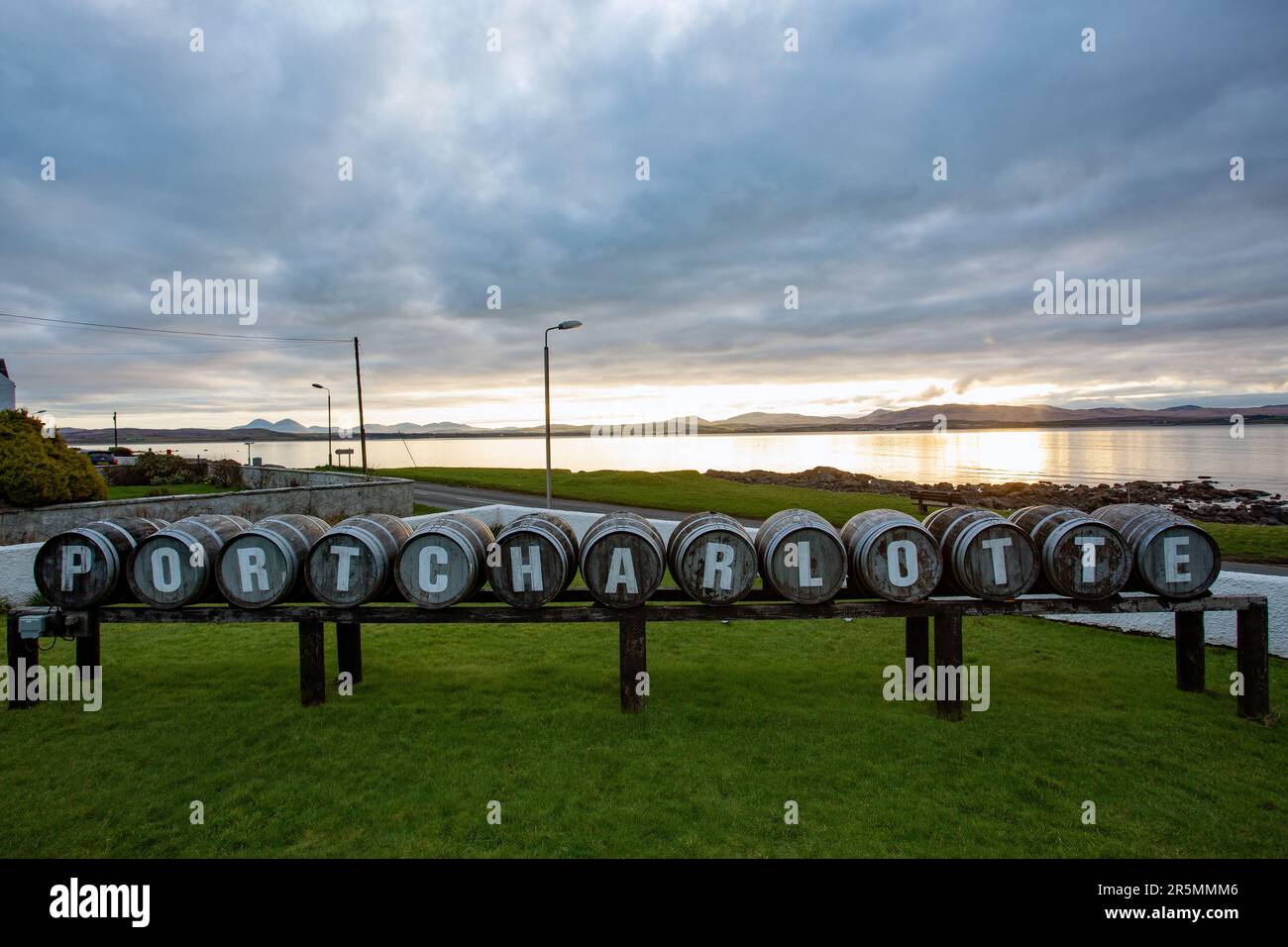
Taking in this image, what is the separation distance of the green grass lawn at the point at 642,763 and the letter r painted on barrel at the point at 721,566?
1432 millimetres

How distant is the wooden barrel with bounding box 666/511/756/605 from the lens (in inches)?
251

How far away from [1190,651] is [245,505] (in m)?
20.0

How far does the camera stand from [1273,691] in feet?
23.4

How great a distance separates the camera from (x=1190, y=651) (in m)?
7.09

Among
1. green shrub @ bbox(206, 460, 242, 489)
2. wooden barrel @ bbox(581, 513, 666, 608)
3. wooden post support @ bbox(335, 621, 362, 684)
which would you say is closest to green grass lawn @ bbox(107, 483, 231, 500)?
green shrub @ bbox(206, 460, 242, 489)

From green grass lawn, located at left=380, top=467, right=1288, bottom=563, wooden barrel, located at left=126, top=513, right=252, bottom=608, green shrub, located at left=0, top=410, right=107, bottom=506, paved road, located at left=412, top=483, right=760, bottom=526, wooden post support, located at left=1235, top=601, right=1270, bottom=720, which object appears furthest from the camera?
paved road, located at left=412, top=483, right=760, bottom=526

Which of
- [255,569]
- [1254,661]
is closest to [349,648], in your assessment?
[255,569]

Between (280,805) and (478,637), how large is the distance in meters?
4.64

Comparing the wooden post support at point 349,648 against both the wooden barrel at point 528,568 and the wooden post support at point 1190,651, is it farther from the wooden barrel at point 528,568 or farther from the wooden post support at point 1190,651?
the wooden post support at point 1190,651

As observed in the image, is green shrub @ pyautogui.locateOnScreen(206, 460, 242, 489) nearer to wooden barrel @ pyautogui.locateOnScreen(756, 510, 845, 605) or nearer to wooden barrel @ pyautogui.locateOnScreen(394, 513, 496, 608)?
wooden barrel @ pyautogui.locateOnScreen(394, 513, 496, 608)

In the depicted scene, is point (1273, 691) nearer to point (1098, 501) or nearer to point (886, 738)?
point (886, 738)

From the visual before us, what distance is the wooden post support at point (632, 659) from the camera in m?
6.52

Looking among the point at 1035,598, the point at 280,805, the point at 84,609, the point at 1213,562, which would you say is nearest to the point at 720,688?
the point at 1035,598

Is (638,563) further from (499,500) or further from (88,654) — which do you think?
(499,500)
